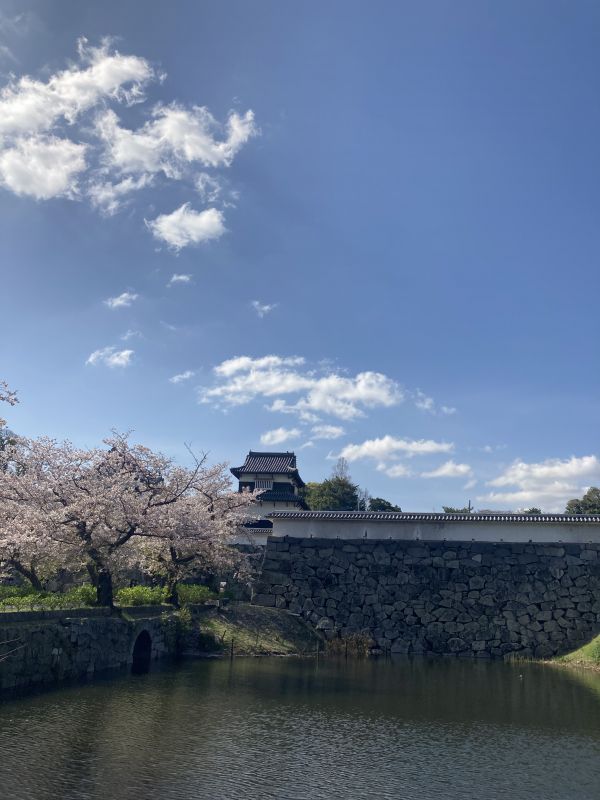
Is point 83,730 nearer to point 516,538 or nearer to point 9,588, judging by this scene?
point 9,588

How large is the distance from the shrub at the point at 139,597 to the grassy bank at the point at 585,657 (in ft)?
50.8

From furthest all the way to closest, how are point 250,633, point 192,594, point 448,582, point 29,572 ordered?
point 448,582, point 192,594, point 250,633, point 29,572

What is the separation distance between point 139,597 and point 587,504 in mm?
42301

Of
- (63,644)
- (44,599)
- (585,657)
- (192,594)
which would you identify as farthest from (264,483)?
(63,644)

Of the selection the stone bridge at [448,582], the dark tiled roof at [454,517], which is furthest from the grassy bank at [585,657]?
the dark tiled roof at [454,517]

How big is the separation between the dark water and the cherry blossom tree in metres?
4.35

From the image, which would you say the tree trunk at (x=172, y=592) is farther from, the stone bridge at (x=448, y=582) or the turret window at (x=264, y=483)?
the turret window at (x=264, y=483)

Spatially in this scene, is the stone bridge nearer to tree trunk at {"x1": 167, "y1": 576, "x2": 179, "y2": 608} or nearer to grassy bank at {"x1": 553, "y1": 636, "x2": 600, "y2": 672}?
grassy bank at {"x1": 553, "y1": 636, "x2": 600, "y2": 672}

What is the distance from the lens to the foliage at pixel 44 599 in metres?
17.0

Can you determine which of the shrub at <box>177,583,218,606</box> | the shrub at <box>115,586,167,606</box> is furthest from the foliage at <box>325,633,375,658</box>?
the shrub at <box>115,586,167,606</box>

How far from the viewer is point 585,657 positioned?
81.3 feet

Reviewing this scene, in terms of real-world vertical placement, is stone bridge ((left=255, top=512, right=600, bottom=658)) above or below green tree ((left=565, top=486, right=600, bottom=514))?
below

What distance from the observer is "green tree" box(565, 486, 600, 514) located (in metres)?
53.5

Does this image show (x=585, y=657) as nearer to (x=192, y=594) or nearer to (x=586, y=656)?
(x=586, y=656)
